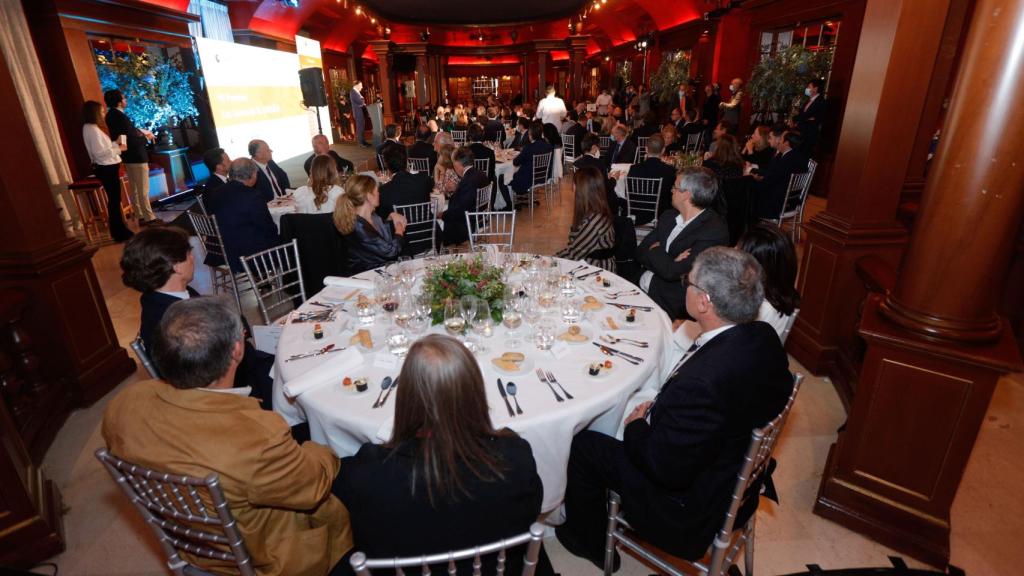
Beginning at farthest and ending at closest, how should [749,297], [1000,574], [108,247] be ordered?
1. [108,247]
2. [1000,574]
3. [749,297]

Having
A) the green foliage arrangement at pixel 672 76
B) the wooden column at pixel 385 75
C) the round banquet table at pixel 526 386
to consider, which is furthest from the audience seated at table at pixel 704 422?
the wooden column at pixel 385 75

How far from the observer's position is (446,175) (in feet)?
20.2

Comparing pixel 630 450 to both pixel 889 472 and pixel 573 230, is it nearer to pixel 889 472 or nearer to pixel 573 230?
pixel 889 472

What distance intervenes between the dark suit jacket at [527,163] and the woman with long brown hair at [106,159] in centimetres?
566

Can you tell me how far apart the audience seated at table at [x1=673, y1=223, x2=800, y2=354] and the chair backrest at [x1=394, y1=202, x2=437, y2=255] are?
2.85 m

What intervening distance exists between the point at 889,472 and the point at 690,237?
1.59 meters

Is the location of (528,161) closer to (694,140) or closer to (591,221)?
(591,221)

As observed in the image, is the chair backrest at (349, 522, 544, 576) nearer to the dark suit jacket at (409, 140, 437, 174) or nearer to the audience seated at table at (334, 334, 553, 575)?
the audience seated at table at (334, 334, 553, 575)

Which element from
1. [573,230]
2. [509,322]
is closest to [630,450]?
[509,322]

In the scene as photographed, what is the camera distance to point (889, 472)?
7.61 feet

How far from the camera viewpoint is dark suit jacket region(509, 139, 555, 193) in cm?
764

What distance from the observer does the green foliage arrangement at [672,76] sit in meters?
13.7

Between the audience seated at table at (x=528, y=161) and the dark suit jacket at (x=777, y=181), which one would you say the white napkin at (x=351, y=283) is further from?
the audience seated at table at (x=528, y=161)

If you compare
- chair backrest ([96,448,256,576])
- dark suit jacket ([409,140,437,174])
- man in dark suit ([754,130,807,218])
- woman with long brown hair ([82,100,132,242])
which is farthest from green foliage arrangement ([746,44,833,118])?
woman with long brown hair ([82,100,132,242])
